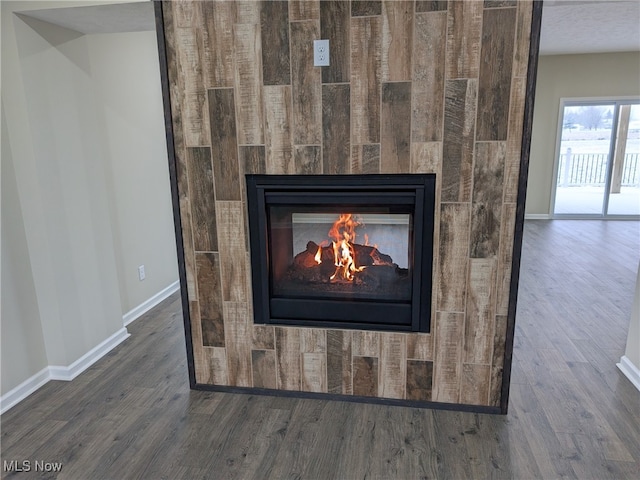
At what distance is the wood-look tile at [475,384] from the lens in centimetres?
216

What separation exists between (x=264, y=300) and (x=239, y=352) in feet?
1.12

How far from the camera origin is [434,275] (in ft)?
6.91

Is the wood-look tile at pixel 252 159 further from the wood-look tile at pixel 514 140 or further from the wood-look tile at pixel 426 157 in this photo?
the wood-look tile at pixel 514 140

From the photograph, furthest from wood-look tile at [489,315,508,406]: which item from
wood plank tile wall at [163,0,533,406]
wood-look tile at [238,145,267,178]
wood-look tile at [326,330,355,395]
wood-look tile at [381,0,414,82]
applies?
wood-look tile at [238,145,267,178]

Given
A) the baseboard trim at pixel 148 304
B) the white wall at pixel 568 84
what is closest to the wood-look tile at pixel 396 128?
the baseboard trim at pixel 148 304

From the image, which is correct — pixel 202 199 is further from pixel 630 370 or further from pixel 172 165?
pixel 630 370

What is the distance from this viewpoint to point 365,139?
6.60 ft

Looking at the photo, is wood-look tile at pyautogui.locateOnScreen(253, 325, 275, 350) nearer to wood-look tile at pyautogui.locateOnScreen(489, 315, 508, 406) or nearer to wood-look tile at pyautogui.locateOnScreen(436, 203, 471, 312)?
wood-look tile at pyautogui.locateOnScreen(436, 203, 471, 312)

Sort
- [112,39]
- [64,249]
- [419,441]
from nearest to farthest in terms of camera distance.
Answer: [419,441], [64,249], [112,39]

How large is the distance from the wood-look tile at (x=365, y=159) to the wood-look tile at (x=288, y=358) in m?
0.90

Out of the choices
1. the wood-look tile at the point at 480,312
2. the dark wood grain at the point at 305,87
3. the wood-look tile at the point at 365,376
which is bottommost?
the wood-look tile at the point at 365,376

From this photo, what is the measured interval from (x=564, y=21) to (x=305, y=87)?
4224mm

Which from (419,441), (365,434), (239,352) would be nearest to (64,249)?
(239,352)

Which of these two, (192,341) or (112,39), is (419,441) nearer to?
(192,341)
